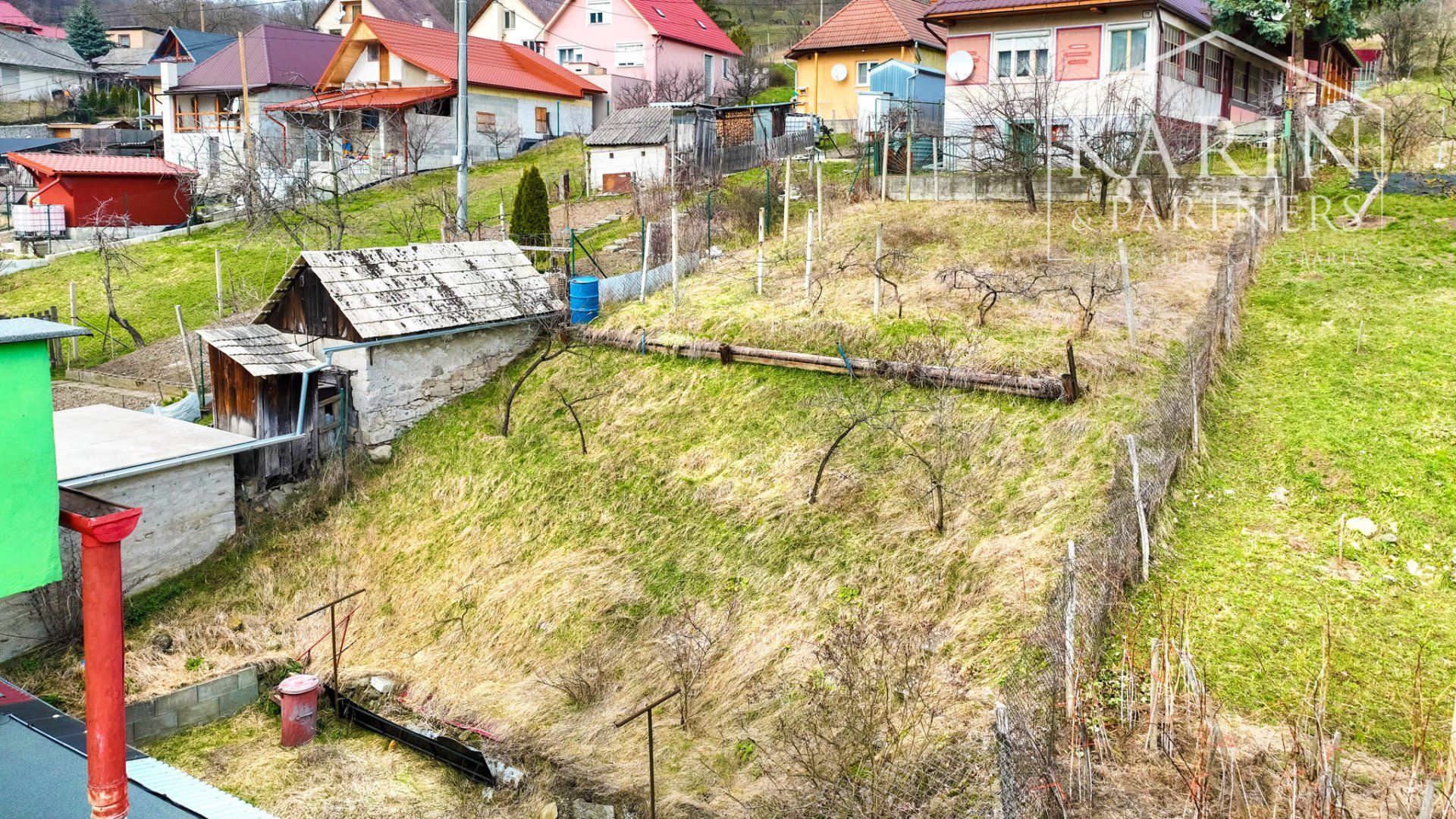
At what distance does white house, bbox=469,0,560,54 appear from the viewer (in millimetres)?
45969

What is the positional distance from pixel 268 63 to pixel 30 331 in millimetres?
35646

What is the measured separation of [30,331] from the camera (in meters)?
7.41

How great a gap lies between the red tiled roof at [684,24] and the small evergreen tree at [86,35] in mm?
41466

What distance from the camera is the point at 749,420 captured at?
13938mm

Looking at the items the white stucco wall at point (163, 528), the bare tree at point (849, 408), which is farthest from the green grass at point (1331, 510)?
the white stucco wall at point (163, 528)

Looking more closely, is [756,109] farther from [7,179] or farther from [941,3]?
[7,179]

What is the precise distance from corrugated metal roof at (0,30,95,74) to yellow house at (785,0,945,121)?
46779 mm

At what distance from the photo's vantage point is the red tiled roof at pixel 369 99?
33.8 m

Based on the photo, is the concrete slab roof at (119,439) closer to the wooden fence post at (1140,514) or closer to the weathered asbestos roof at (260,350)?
the weathered asbestos roof at (260,350)

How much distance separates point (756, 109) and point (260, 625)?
2179cm

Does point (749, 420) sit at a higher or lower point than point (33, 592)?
higher

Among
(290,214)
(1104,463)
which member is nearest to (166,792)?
(1104,463)

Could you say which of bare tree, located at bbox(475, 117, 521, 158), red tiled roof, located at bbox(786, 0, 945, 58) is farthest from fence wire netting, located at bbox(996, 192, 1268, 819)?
bare tree, located at bbox(475, 117, 521, 158)

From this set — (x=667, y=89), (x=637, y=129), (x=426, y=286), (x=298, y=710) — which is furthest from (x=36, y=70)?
(x=298, y=710)
